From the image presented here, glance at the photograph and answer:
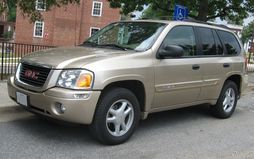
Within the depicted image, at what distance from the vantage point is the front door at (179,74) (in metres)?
6.00

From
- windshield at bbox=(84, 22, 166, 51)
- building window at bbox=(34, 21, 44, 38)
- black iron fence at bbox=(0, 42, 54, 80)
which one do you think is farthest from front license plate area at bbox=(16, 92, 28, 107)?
building window at bbox=(34, 21, 44, 38)

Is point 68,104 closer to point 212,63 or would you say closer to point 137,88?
point 137,88

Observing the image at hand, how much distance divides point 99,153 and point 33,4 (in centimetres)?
707

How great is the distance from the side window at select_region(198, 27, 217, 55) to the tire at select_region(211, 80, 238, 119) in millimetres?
834

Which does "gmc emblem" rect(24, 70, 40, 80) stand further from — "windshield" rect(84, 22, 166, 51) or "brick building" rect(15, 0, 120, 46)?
"brick building" rect(15, 0, 120, 46)

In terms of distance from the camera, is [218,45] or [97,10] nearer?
[218,45]

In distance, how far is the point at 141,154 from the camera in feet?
17.2

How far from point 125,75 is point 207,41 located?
2323 mm

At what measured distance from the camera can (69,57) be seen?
5344 mm

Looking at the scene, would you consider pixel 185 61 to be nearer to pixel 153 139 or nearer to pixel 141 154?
pixel 153 139

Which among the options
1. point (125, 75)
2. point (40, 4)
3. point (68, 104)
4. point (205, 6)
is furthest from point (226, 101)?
point (205, 6)

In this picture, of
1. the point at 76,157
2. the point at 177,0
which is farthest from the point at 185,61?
the point at 177,0

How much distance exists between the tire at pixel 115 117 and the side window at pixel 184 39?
1.16 m

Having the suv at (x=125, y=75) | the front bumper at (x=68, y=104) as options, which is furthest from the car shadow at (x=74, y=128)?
the front bumper at (x=68, y=104)
